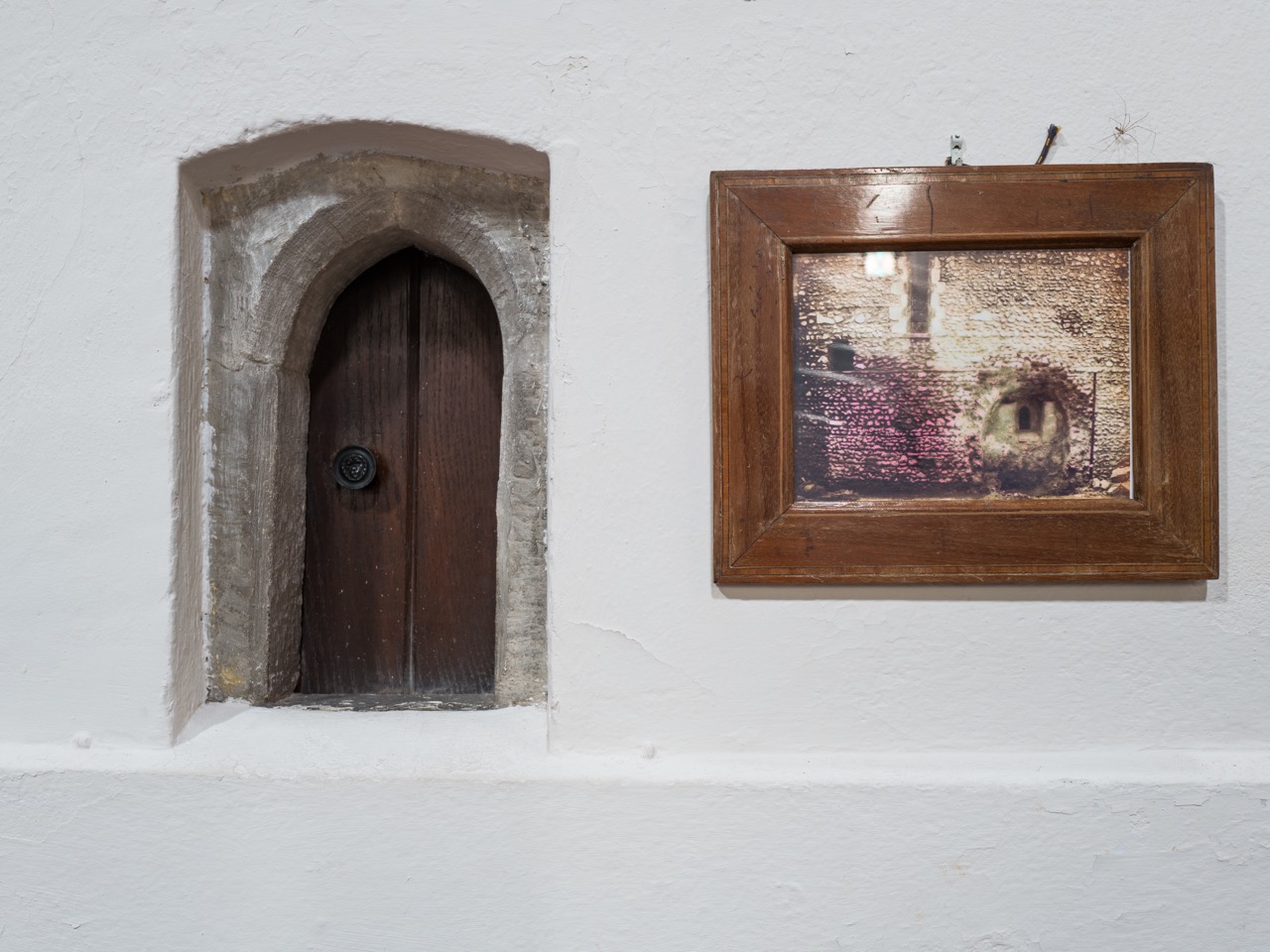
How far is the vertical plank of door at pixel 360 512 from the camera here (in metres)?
1.47

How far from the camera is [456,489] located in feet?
4.82

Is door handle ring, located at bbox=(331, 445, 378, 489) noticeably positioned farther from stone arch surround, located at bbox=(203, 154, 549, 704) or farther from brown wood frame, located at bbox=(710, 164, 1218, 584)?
brown wood frame, located at bbox=(710, 164, 1218, 584)

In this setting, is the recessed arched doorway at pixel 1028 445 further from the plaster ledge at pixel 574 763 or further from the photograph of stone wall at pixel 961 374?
the plaster ledge at pixel 574 763

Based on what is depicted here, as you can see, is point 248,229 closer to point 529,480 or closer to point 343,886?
point 529,480

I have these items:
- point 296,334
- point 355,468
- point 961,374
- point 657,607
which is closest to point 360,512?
point 355,468

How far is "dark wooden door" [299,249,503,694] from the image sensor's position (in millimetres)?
1468

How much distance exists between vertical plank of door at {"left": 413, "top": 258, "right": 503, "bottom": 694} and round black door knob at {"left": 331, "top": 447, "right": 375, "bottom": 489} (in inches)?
3.6

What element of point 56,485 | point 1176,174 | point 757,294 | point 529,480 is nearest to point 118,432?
point 56,485

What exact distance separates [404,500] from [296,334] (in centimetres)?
36

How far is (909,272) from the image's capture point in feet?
3.98

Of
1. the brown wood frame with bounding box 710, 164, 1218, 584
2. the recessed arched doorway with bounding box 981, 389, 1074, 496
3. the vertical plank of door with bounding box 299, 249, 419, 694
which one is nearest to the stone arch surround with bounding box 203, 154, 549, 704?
the vertical plank of door with bounding box 299, 249, 419, 694

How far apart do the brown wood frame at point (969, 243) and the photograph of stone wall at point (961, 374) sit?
3 cm

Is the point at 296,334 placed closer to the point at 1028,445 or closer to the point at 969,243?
the point at 969,243

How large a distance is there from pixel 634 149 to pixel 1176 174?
0.85 meters
